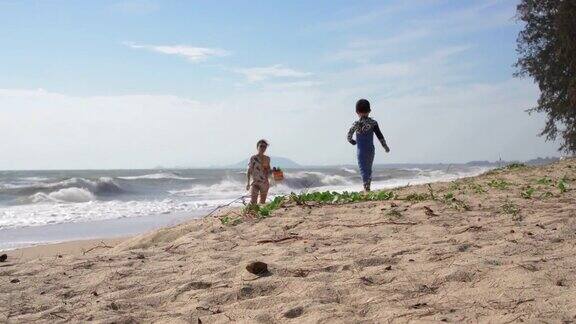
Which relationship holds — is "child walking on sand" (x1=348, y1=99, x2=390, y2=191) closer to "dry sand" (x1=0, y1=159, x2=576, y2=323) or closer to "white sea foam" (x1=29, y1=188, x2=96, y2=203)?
"dry sand" (x1=0, y1=159, x2=576, y2=323)

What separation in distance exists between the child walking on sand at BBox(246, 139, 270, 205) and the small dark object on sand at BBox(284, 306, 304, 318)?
20.9 ft

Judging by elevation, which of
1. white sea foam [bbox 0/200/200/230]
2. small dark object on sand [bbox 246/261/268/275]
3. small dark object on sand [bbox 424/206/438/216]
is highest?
small dark object on sand [bbox 424/206/438/216]

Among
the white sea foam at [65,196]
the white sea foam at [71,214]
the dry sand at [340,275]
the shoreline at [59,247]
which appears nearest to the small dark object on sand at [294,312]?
the dry sand at [340,275]

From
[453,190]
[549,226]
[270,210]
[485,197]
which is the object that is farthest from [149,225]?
[549,226]

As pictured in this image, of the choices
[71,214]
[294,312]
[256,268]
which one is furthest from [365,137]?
[71,214]

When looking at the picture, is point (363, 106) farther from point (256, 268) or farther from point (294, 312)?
point (294, 312)

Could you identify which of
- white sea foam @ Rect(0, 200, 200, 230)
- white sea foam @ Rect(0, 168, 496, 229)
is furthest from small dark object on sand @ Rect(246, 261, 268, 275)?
white sea foam @ Rect(0, 168, 496, 229)

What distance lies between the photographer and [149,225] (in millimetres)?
11906

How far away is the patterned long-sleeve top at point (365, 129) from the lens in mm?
8914

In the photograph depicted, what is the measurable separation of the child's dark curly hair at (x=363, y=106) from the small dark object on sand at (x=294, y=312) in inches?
251

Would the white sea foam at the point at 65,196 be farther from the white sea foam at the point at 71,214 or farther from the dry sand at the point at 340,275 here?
the dry sand at the point at 340,275

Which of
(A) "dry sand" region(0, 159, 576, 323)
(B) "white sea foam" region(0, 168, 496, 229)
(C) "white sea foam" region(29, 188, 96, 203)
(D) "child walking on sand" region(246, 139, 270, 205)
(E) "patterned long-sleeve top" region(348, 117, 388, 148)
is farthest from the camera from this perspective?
(C) "white sea foam" region(29, 188, 96, 203)

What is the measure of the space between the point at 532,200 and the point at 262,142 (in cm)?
494

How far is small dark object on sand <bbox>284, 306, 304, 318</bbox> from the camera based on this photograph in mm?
2915
